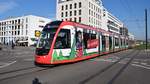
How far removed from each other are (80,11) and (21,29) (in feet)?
117

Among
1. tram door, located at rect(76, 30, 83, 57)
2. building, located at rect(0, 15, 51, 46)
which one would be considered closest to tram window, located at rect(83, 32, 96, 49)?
tram door, located at rect(76, 30, 83, 57)

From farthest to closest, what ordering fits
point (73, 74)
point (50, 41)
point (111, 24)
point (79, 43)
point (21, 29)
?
1. point (111, 24)
2. point (21, 29)
3. point (79, 43)
4. point (50, 41)
5. point (73, 74)

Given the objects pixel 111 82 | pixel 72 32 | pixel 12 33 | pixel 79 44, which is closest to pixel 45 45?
pixel 72 32

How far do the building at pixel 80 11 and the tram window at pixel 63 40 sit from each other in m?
59.4

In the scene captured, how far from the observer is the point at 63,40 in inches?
548

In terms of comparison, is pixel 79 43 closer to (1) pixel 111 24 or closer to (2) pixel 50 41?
(2) pixel 50 41

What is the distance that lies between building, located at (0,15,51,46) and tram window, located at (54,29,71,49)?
80909 mm

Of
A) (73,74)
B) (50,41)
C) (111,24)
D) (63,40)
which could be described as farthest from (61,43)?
(111,24)

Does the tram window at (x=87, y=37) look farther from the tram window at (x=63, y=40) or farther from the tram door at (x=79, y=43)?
the tram window at (x=63, y=40)

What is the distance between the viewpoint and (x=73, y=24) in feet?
51.0

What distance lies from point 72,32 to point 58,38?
181cm

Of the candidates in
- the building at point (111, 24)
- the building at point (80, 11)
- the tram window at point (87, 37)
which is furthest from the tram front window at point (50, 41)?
the building at point (111, 24)

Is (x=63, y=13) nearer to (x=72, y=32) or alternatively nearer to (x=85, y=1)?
(x=85, y=1)

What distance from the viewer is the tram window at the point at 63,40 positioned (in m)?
13.5
